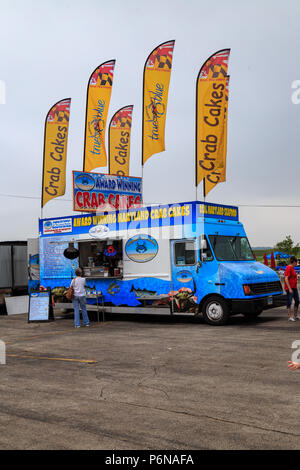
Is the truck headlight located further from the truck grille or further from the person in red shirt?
the person in red shirt

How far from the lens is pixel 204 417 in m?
5.29

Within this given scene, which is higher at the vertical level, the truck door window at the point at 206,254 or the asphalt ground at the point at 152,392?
the truck door window at the point at 206,254

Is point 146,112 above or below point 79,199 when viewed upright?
above

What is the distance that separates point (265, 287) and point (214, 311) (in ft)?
5.26

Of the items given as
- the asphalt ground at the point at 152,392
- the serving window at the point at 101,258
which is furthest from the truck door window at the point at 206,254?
the serving window at the point at 101,258

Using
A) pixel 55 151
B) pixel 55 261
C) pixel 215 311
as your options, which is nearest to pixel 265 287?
pixel 215 311

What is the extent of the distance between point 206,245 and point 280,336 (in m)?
3.56

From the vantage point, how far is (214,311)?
13.4 metres

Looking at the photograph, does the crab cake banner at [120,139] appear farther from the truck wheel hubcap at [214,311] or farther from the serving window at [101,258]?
the truck wheel hubcap at [214,311]

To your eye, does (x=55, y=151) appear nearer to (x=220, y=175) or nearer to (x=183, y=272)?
(x=220, y=175)

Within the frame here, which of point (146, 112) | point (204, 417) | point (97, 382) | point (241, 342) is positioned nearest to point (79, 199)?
point (146, 112)

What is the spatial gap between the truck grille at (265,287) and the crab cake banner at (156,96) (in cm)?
763

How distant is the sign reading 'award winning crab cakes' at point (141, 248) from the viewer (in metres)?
14.6

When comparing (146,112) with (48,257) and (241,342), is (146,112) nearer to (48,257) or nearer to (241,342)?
(48,257)
